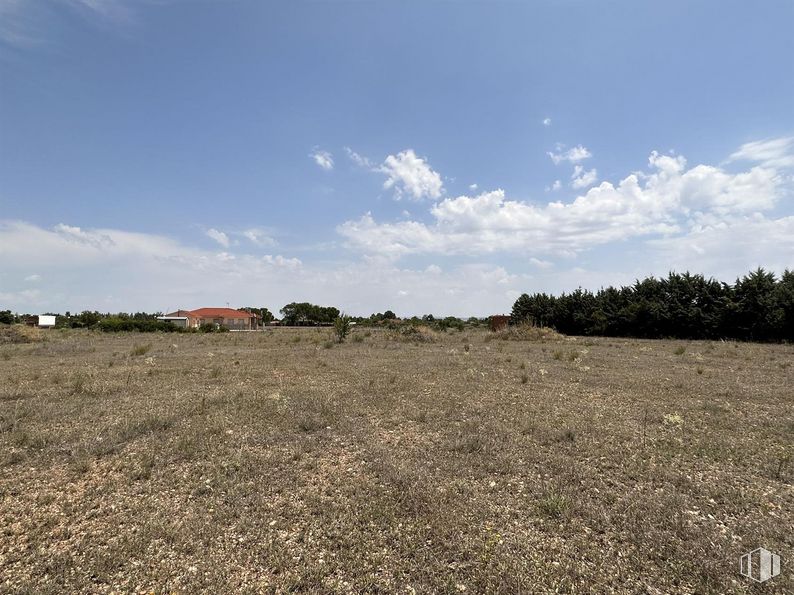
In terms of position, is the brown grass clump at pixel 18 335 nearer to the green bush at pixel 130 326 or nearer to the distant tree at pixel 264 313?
the green bush at pixel 130 326

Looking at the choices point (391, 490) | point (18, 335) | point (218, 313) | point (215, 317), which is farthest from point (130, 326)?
point (391, 490)

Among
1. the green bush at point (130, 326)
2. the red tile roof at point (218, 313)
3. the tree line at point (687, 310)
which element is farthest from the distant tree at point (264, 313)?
the tree line at point (687, 310)

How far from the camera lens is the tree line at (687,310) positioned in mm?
29750

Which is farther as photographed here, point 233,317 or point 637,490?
point 233,317

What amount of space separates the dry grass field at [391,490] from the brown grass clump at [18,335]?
24379 mm

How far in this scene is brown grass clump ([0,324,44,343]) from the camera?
90.0 ft

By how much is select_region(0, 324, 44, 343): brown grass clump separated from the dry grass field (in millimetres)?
24379

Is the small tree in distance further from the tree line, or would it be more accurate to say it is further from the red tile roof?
the red tile roof

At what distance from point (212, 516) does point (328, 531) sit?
121cm

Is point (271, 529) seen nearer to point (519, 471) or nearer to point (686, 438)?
point (519, 471)

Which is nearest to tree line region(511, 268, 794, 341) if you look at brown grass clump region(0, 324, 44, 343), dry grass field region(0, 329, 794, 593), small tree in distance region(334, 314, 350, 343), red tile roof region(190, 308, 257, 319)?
small tree in distance region(334, 314, 350, 343)

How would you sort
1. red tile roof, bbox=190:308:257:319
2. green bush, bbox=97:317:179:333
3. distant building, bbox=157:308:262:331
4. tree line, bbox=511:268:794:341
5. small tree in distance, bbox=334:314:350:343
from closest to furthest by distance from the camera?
small tree in distance, bbox=334:314:350:343 < tree line, bbox=511:268:794:341 < green bush, bbox=97:317:179:333 < distant building, bbox=157:308:262:331 < red tile roof, bbox=190:308:257:319

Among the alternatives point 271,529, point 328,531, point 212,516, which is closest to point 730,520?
point 328,531

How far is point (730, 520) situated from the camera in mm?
4023
